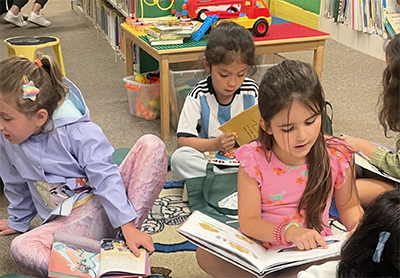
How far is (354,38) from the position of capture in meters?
3.46

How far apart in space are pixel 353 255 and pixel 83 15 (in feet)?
13.1

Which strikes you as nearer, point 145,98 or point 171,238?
point 171,238

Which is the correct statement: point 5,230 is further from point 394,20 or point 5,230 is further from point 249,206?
point 394,20

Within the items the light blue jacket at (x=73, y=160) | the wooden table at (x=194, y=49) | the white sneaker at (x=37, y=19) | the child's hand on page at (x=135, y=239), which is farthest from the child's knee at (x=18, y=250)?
the white sneaker at (x=37, y=19)

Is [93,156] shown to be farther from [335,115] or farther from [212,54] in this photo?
[335,115]

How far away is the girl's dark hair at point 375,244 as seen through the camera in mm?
740

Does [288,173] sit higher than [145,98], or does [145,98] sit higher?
[288,173]

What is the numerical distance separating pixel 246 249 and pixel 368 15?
98.7 inches

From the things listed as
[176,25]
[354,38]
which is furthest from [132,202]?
[354,38]

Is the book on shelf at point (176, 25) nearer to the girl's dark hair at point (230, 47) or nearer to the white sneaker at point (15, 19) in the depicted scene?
the girl's dark hair at point (230, 47)

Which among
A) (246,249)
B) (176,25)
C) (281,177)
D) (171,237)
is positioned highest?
(176,25)

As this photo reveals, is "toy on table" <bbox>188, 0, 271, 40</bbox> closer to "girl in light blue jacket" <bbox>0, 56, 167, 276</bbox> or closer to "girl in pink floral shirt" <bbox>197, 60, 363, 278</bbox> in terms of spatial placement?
"girl in light blue jacket" <bbox>0, 56, 167, 276</bbox>

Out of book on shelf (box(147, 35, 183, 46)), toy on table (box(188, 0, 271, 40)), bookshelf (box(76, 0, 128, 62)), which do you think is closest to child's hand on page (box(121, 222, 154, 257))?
book on shelf (box(147, 35, 183, 46))

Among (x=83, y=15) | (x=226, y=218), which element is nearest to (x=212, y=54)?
(x=226, y=218)
